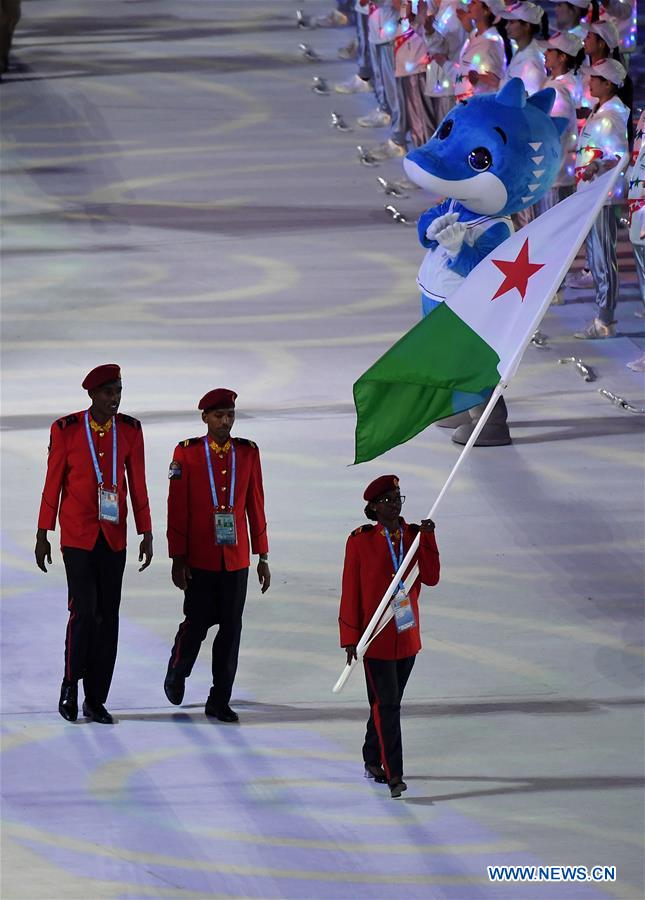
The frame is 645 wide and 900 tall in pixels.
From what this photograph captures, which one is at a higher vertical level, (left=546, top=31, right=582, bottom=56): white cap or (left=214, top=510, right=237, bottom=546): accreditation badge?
(left=546, top=31, right=582, bottom=56): white cap

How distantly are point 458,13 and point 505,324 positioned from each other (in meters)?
6.80

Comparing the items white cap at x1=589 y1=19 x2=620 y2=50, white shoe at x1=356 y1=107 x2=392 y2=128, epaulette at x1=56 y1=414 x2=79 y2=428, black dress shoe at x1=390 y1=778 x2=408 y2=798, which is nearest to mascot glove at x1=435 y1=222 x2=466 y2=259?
white cap at x1=589 y1=19 x2=620 y2=50

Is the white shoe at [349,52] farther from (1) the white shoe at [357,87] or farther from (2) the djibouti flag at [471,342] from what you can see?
(2) the djibouti flag at [471,342]

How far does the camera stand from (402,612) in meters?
5.97

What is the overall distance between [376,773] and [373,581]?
699 millimetres

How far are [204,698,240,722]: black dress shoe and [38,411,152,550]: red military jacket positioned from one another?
2.30ft

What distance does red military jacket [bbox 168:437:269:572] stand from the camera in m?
6.49

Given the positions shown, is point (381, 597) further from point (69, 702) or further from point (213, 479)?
point (69, 702)

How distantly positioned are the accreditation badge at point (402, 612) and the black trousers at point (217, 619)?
811 mm

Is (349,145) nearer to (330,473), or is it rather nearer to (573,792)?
(330,473)

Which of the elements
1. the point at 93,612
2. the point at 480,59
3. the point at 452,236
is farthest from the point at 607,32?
the point at 93,612

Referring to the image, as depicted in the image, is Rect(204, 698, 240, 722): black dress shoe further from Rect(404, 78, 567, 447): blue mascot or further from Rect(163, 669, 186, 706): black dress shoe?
Rect(404, 78, 567, 447): blue mascot

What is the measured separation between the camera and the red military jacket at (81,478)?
651 centimetres

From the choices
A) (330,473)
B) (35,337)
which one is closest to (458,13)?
(35,337)
